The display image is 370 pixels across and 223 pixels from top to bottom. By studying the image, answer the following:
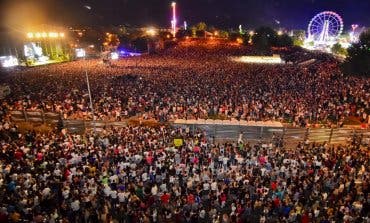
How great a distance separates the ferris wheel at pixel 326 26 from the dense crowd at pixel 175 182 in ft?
210

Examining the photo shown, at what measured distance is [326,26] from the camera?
78812 mm

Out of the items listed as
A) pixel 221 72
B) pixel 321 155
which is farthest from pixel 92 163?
pixel 221 72

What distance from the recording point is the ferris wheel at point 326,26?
73.6 metres

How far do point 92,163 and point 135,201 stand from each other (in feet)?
14.0

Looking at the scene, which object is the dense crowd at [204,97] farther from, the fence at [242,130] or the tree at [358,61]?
the tree at [358,61]

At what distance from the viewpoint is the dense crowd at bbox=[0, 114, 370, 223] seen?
12.3 m

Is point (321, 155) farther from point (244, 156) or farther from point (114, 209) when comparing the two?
point (114, 209)

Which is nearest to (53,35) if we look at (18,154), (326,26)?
(18,154)

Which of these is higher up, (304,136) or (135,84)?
(135,84)

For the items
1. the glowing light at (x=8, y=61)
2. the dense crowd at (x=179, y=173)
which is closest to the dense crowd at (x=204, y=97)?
the dense crowd at (x=179, y=173)

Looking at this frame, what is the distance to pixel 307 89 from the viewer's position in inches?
1208

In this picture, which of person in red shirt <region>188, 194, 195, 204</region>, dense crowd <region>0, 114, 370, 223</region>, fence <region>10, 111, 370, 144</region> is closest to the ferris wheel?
fence <region>10, 111, 370, 144</region>

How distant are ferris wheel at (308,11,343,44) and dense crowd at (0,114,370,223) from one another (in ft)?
210

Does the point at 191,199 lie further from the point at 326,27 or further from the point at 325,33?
the point at 325,33
